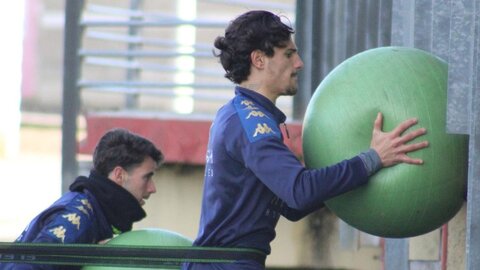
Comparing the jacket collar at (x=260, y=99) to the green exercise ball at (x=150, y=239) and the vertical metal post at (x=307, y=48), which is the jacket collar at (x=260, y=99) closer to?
the green exercise ball at (x=150, y=239)

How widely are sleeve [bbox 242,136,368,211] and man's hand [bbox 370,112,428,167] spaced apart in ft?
0.28

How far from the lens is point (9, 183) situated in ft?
88.9

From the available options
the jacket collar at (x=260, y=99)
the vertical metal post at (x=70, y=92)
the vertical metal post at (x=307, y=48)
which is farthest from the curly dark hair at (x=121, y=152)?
the vertical metal post at (x=70, y=92)

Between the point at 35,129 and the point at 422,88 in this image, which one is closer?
the point at 422,88

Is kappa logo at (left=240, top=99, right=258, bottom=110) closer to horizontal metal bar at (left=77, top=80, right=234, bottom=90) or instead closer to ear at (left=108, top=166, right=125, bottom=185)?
ear at (left=108, top=166, right=125, bottom=185)

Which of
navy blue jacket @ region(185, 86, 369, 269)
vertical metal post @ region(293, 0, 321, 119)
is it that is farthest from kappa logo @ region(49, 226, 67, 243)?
vertical metal post @ region(293, 0, 321, 119)

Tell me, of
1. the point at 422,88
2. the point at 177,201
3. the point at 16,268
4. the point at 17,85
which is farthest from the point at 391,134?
the point at 17,85

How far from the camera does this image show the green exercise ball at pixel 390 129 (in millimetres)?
5066

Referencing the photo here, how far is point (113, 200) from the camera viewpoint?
20.4 feet

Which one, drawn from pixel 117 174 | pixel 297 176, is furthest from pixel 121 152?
pixel 297 176

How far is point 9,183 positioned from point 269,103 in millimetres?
22326

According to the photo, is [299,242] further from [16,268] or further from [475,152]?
[475,152]

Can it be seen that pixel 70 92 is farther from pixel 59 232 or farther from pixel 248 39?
pixel 248 39

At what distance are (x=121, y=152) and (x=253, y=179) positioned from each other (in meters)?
1.44
